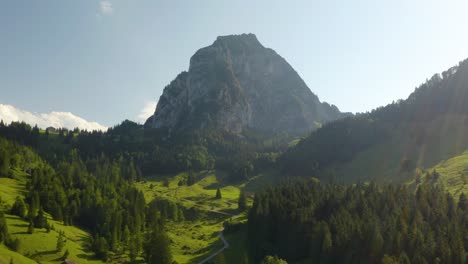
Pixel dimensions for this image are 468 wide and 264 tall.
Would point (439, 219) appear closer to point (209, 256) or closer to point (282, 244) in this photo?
point (282, 244)

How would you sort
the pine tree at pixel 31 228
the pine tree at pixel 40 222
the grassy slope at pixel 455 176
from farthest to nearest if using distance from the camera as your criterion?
the grassy slope at pixel 455 176 → the pine tree at pixel 40 222 → the pine tree at pixel 31 228

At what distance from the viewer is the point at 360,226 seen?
9862 centimetres

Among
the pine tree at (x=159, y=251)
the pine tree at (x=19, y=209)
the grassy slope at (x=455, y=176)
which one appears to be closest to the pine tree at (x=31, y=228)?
the pine tree at (x=19, y=209)

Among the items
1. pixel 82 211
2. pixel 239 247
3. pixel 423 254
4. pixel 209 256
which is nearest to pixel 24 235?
pixel 82 211

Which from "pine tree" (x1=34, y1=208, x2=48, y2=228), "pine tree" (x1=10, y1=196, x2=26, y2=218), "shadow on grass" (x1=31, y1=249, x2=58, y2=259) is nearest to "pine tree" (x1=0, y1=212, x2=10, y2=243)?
"shadow on grass" (x1=31, y1=249, x2=58, y2=259)

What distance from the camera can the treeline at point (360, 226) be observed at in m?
87.1

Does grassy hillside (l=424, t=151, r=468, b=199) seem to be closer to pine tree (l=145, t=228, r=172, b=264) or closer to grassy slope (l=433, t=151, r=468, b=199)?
grassy slope (l=433, t=151, r=468, b=199)

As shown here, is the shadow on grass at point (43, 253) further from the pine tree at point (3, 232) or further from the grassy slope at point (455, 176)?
Answer: the grassy slope at point (455, 176)

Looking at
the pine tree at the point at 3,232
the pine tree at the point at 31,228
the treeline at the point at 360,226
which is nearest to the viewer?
the treeline at the point at 360,226

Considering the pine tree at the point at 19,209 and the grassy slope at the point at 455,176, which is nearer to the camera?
the pine tree at the point at 19,209

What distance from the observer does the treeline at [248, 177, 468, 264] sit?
87062mm

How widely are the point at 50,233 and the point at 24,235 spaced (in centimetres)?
870

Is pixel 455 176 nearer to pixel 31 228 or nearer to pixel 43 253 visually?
pixel 43 253

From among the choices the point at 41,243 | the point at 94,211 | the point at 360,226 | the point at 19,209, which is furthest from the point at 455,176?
the point at 19,209
